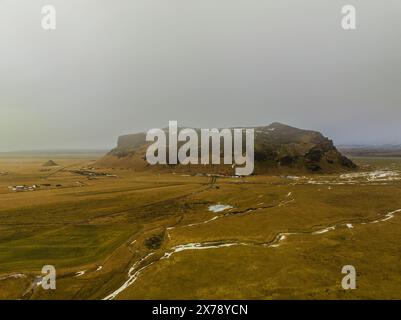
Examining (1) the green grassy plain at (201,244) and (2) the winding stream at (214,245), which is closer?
(1) the green grassy plain at (201,244)

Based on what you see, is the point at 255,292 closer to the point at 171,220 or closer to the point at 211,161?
the point at 171,220

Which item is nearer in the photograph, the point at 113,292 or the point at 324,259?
the point at 113,292

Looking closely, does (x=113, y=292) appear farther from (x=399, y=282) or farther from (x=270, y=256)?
(x=399, y=282)

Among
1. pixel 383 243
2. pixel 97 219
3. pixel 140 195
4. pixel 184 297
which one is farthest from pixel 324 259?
pixel 140 195

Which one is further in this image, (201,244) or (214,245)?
(201,244)

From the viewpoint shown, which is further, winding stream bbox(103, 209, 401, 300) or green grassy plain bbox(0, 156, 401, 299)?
winding stream bbox(103, 209, 401, 300)

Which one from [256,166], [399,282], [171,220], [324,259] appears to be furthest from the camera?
[256,166]
